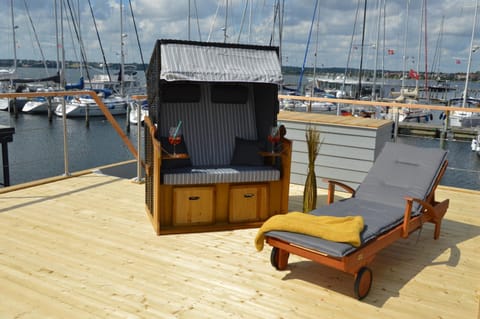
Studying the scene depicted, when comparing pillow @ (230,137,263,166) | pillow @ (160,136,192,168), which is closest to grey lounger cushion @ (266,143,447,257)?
pillow @ (230,137,263,166)

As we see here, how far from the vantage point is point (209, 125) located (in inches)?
189

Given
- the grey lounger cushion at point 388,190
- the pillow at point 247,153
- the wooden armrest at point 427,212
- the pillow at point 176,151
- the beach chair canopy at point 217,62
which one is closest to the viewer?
the grey lounger cushion at point 388,190

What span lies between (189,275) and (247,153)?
1669 millimetres

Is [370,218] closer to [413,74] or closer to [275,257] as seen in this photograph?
[275,257]

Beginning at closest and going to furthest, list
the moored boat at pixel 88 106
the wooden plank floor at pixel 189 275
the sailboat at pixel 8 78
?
the wooden plank floor at pixel 189 275
the moored boat at pixel 88 106
the sailboat at pixel 8 78

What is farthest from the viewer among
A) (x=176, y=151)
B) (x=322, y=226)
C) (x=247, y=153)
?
(x=247, y=153)

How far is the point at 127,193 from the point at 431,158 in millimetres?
3351

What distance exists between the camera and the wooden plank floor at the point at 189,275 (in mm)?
2885

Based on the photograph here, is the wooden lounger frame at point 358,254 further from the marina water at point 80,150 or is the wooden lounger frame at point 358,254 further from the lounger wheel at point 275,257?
the marina water at point 80,150

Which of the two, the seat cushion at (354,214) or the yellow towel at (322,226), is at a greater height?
the yellow towel at (322,226)

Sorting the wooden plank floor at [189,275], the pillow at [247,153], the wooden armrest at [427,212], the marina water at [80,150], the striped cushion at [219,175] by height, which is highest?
the pillow at [247,153]

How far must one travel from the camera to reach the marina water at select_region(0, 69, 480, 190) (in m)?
12.4

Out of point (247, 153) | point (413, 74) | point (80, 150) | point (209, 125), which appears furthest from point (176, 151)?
point (413, 74)

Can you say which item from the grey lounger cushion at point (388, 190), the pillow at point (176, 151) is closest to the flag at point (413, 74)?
the grey lounger cushion at point (388, 190)
